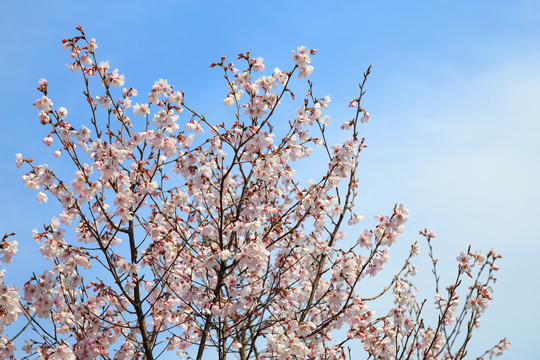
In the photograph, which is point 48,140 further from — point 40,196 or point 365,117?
point 365,117

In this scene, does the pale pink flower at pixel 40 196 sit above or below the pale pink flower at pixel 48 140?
below

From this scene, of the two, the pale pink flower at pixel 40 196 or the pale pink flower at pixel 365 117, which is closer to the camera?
the pale pink flower at pixel 40 196

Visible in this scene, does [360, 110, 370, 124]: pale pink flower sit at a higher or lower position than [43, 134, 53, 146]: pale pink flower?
higher

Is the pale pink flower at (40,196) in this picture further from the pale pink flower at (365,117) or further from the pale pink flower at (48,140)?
the pale pink flower at (365,117)

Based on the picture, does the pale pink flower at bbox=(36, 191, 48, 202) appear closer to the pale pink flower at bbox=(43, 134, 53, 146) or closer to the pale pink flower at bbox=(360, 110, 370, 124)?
the pale pink flower at bbox=(43, 134, 53, 146)

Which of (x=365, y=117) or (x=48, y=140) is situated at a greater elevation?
(x=365, y=117)

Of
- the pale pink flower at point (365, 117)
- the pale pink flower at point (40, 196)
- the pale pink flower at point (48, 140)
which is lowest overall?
the pale pink flower at point (40, 196)

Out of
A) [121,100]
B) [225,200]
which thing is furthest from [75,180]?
[225,200]

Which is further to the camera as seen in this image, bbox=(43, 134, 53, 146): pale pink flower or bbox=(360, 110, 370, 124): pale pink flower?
bbox=(360, 110, 370, 124): pale pink flower

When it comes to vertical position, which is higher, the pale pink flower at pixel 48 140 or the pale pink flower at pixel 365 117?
the pale pink flower at pixel 365 117

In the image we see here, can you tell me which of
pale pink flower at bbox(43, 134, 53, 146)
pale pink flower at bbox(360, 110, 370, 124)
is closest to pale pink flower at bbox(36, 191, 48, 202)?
pale pink flower at bbox(43, 134, 53, 146)

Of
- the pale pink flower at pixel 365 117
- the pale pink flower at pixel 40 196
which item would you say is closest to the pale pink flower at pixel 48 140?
the pale pink flower at pixel 40 196

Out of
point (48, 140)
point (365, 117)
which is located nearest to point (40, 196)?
point (48, 140)

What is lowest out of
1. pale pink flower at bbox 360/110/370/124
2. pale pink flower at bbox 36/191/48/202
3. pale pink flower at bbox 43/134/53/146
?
pale pink flower at bbox 36/191/48/202
